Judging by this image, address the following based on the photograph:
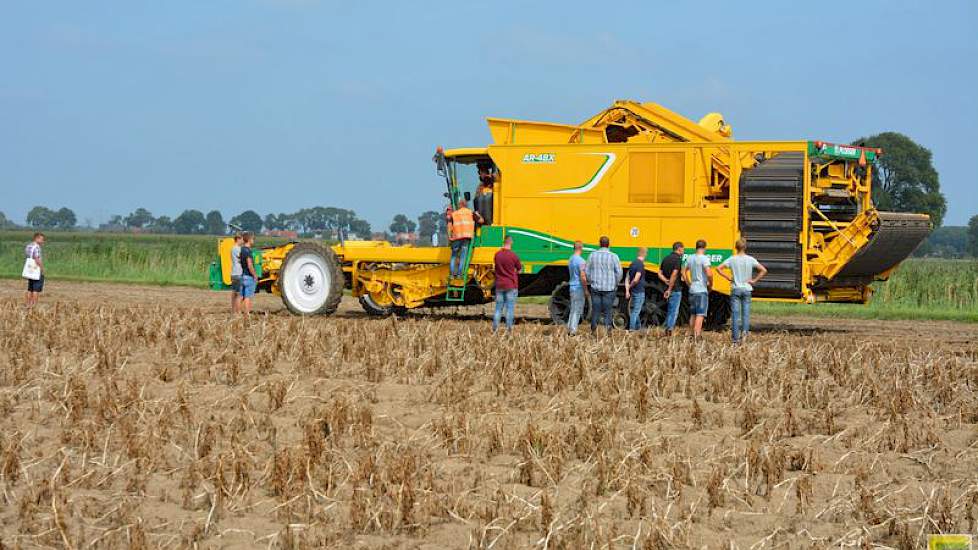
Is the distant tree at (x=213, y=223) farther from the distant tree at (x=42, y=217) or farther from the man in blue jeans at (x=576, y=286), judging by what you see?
the man in blue jeans at (x=576, y=286)

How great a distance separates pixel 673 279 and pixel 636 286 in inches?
29.0

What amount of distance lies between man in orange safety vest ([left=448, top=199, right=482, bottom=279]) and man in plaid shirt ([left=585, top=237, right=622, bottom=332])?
3257 mm

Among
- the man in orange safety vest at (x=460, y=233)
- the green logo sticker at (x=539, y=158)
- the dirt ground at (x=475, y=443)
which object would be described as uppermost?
the green logo sticker at (x=539, y=158)

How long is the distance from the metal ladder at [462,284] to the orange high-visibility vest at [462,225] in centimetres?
17

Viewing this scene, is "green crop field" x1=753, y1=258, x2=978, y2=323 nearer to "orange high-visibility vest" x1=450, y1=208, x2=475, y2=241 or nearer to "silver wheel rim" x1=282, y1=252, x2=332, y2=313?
"orange high-visibility vest" x1=450, y1=208, x2=475, y2=241

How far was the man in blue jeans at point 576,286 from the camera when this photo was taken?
1803 cm

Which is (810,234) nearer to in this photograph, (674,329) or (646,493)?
(674,329)

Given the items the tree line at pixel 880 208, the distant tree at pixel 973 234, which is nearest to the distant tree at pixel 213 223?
the tree line at pixel 880 208

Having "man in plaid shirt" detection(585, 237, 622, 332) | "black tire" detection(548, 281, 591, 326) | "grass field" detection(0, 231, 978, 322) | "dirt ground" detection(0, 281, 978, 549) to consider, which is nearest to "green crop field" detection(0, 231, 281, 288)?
"grass field" detection(0, 231, 978, 322)

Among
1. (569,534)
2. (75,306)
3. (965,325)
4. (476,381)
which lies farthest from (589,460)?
(965,325)

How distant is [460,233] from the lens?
2066 centimetres

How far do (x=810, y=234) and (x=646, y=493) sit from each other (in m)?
11.5

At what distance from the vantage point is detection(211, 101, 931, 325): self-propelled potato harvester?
18.9 m

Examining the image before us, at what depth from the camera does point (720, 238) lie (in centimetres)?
1920
